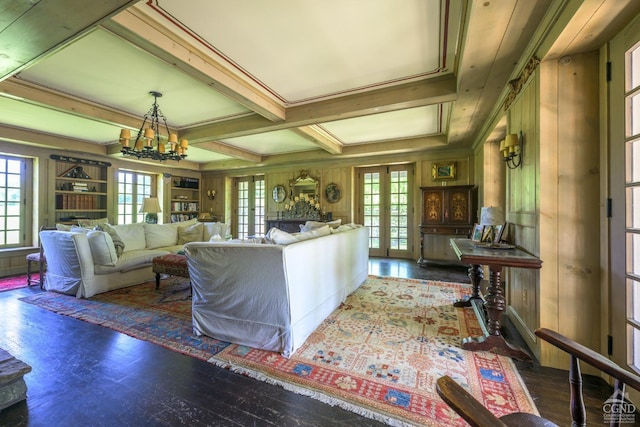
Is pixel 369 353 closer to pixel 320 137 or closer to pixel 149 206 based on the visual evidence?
pixel 320 137

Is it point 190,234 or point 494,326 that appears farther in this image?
point 190,234

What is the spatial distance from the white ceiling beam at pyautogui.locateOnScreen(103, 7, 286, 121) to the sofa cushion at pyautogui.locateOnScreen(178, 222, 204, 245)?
302 centimetres

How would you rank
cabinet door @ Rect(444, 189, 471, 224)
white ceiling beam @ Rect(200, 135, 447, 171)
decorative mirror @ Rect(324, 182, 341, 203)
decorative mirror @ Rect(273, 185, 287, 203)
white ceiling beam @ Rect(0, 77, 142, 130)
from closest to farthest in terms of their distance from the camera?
white ceiling beam @ Rect(0, 77, 142, 130) < cabinet door @ Rect(444, 189, 471, 224) < white ceiling beam @ Rect(200, 135, 447, 171) < decorative mirror @ Rect(324, 182, 341, 203) < decorative mirror @ Rect(273, 185, 287, 203)

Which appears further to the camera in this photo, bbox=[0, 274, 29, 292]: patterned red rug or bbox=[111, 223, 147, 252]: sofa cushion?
bbox=[111, 223, 147, 252]: sofa cushion

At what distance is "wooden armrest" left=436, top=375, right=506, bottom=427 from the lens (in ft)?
2.13

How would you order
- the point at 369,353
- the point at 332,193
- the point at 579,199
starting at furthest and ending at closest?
the point at 332,193
the point at 369,353
the point at 579,199

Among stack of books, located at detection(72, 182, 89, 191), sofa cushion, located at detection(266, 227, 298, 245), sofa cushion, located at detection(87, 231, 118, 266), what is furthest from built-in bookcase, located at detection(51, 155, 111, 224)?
sofa cushion, located at detection(266, 227, 298, 245)

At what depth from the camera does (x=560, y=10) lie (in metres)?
1.57

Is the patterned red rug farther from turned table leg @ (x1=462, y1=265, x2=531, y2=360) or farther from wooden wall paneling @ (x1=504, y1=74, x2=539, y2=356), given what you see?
wooden wall paneling @ (x1=504, y1=74, x2=539, y2=356)

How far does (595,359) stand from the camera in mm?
886

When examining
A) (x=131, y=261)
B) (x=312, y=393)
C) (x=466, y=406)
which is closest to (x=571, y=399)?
(x=466, y=406)

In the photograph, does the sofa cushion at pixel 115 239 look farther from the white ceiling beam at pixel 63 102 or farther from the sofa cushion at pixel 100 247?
the white ceiling beam at pixel 63 102

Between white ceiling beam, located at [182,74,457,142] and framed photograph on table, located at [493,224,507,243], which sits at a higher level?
white ceiling beam, located at [182,74,457,142]

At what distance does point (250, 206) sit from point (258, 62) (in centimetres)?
577
